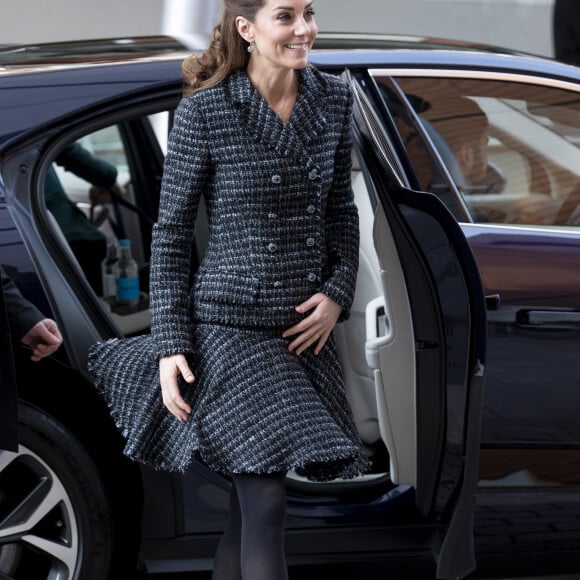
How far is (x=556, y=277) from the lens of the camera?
2.88 m

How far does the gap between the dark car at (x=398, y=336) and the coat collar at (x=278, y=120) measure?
0.42 feet

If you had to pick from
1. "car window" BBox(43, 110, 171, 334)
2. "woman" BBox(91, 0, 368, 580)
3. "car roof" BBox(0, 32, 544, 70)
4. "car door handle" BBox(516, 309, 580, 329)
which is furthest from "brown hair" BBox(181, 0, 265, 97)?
"car window" BBox(43, 110, 171, 334)

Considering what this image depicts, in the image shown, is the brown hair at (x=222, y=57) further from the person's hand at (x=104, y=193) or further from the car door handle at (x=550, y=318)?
the person's hand at (x=104, y=193)

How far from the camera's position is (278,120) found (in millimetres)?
2332

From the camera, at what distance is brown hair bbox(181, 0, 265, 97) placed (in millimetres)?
2342

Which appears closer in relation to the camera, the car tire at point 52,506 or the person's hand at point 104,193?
the car tire at point 52,506

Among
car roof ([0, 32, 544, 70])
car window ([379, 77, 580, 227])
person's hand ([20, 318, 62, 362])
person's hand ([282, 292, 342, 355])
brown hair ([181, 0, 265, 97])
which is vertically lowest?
person's hand ([20, 318, 62, 362])

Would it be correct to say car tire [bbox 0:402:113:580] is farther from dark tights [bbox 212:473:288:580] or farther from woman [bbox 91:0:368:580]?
dark tights [bbox 212:473:288:580]

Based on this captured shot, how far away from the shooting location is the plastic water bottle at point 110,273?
3.87m

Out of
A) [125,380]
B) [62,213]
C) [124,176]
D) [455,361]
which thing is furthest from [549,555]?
[124,176]

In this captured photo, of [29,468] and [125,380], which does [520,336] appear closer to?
[125,380]

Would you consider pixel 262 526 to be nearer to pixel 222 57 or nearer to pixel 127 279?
pixel 222 57

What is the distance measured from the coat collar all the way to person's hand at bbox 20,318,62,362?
618mm

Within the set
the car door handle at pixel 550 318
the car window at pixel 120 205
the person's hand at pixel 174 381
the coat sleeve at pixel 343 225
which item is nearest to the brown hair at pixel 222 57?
the coat sleeve at pixel 343 225
